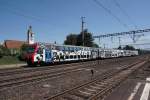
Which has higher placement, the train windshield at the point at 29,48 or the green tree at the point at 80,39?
the green tree at the point at 80,39

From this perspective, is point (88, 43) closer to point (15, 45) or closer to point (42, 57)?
point (15, 45)

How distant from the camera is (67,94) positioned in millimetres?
11688

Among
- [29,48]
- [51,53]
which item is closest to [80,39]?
[51,53]

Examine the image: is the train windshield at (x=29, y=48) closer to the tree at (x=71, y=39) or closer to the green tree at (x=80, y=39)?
the green tree at (x=80, y=39)

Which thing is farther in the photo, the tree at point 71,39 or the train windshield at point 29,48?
the tree at point 71,39

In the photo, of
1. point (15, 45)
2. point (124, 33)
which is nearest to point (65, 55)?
point (124, 33)

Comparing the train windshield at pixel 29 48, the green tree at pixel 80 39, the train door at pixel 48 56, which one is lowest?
the train door at pixel 48 56

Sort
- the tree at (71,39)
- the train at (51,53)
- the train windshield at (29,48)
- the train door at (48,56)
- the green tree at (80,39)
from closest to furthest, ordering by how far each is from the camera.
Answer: the train at (51,53) < the train windshield at (29,48) < the train door at (48,56) < the green tree at (80,39) < the tree at (71,39)

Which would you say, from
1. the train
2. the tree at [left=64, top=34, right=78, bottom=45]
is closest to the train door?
the train

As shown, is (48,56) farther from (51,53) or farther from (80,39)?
(80,39)

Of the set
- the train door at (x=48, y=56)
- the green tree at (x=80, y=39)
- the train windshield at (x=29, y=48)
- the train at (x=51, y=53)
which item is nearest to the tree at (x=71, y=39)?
the green tree at (x=80, y=39)

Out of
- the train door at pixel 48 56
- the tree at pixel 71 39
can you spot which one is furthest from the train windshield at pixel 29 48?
the tree at pixel 71 39

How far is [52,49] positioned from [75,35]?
6991cm

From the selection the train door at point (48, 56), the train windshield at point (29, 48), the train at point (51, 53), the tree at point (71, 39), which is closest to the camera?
the train at point (51, 53)
